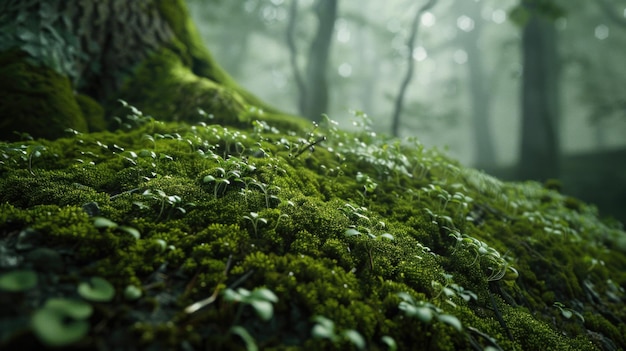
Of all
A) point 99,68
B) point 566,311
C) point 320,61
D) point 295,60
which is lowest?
point 566,311

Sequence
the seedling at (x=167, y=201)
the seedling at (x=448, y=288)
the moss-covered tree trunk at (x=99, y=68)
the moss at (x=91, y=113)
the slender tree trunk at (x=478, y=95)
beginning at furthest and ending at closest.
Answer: the slender tree trunk at (x=478, y=95) < the moss at (x=91, y=113) < the moss-covered tree trunk at (x=99, y=68) < the seedling at (x=167, y=201) < the seedling at (x=448, y=288)

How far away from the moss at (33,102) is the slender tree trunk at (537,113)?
535 inches

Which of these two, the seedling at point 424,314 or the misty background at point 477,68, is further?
the misty background at point 477,68

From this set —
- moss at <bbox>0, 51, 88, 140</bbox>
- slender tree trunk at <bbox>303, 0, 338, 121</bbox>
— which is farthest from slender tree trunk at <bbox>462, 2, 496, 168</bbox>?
moss at <bbox>0, 51, 88, 140</bbox>

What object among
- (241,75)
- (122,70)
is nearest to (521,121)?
(122,70)

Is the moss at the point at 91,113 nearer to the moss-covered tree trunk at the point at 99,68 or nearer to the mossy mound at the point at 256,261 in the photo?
the moss-covered tree trunk at the point at 99,68

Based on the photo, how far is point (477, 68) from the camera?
3108 centimetres

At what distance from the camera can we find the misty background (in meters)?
12.5

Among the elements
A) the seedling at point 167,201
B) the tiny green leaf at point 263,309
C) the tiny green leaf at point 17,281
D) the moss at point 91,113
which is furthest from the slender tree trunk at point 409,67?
the tiny green leaf at point 17,281

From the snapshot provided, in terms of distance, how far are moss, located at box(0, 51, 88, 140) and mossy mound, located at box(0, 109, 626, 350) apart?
326mm

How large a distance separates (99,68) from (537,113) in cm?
1444

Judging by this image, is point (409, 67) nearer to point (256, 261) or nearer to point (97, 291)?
point (256, 261)

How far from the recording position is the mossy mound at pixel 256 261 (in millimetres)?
1404

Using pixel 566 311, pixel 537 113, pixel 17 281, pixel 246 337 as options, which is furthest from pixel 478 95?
pixel 17 281
